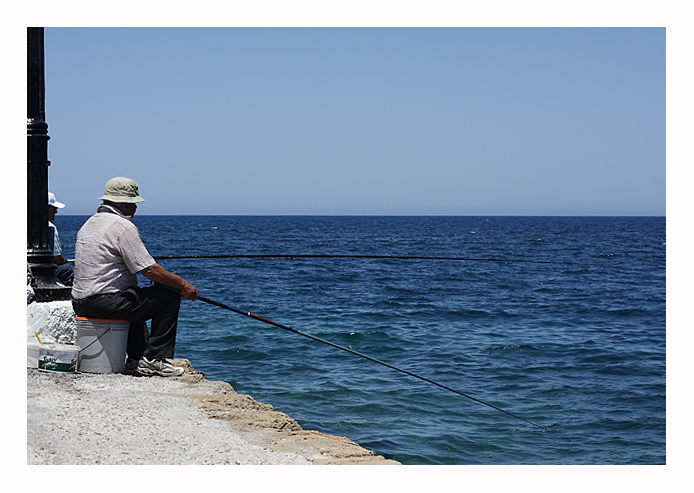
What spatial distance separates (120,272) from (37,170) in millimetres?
1607

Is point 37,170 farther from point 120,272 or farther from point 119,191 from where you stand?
point 120,272

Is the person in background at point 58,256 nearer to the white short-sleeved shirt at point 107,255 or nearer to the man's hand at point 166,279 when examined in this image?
the white short-sleeved shirt at point 107,255

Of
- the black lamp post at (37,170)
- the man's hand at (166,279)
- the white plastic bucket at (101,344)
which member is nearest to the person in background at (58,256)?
the black lamp post at (37,170)

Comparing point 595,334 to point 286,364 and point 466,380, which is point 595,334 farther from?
point 286,364

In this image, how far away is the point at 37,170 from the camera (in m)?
5.74

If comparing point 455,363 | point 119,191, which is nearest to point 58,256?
point 119,191

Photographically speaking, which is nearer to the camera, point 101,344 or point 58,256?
point 101,344

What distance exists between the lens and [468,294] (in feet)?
64.2

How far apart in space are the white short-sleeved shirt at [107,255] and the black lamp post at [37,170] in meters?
1.18

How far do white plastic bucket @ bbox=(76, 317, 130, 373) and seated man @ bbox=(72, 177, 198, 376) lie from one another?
0.07 metres

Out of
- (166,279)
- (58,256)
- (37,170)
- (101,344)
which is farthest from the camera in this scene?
(58,256)

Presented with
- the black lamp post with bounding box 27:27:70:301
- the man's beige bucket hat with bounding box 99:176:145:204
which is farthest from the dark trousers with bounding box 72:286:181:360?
the black lamp post with bounding box 27:27:70:301

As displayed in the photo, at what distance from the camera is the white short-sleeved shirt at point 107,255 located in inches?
183

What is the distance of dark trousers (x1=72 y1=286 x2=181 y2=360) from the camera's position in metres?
4.75
